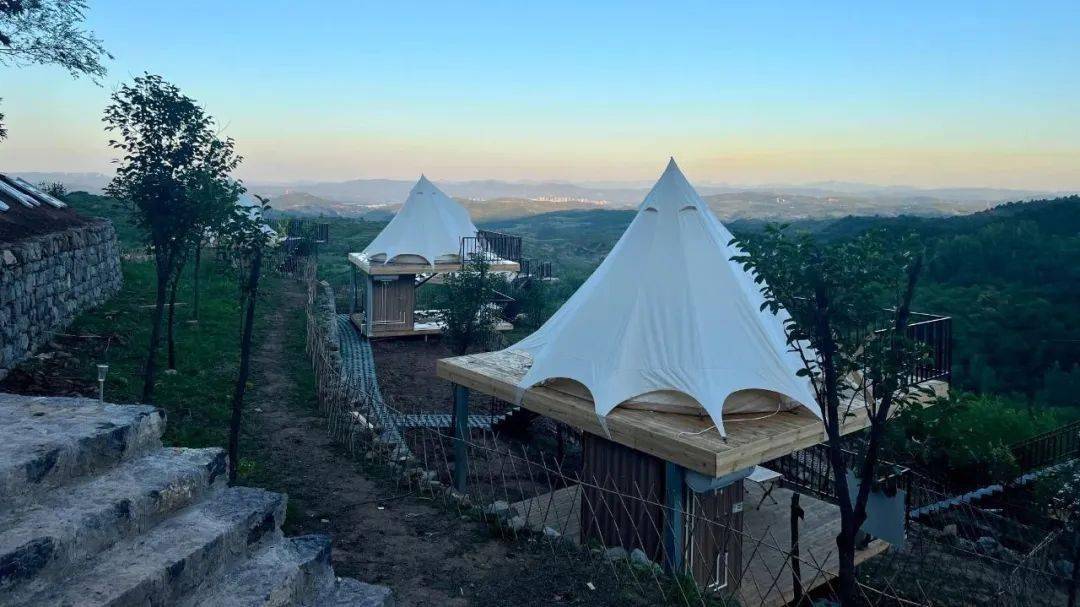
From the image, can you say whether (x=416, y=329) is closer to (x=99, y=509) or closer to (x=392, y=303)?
(x=392, y=303)

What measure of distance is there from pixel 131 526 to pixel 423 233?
17.5 metres

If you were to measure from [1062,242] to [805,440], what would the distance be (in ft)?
116

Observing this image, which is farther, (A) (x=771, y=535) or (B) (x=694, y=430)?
(A) (x=771, y=535)

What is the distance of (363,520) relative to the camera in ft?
23.6

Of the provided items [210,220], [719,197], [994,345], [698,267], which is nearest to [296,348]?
[210,220]

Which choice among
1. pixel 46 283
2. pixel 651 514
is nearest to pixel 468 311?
pixel 46 283

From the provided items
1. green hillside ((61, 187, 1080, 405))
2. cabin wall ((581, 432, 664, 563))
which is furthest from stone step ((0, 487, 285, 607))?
green hillside ((61, 187, 1080, 405))

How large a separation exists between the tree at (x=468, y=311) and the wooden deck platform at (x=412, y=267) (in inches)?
123

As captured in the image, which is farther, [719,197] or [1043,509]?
[719,197]

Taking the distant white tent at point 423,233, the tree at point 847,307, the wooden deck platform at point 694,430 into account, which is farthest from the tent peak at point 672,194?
the distant white tent at point 423,233

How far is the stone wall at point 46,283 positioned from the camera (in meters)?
9.91

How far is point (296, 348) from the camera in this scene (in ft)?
51.6

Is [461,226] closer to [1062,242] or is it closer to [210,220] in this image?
[210,220]

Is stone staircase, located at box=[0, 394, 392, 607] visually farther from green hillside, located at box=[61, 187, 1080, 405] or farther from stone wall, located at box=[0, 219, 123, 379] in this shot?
green hillside, located at box=[61, 187, 1080, 405]
